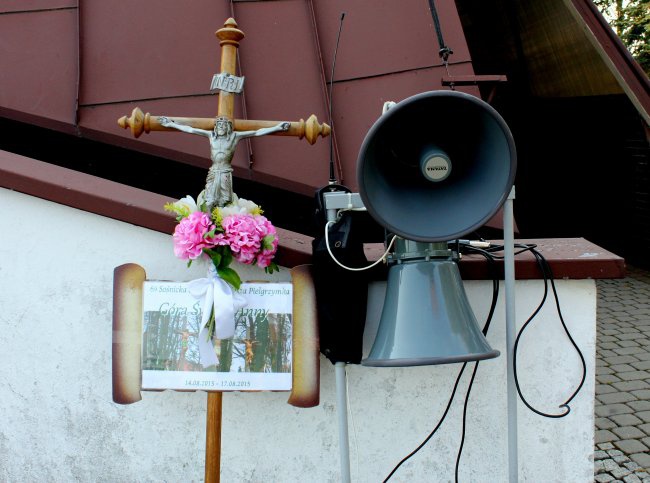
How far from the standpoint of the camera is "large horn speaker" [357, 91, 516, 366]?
2.04 meters

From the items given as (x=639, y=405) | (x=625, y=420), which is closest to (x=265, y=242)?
(x=625, y=420)

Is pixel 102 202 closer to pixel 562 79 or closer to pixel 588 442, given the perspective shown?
pixel 588 442

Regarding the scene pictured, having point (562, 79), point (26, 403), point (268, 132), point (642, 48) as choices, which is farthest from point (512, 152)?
point (642, 48)

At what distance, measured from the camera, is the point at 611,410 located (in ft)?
14.9

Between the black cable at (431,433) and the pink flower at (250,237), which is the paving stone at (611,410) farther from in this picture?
the pink flower at (250,237)

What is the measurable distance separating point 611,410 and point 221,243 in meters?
3.67

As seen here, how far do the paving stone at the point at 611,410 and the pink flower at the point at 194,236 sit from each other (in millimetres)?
3561

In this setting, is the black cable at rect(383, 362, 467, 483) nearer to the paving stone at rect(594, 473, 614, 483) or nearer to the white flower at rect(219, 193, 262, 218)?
the white flower at rect(219, 193, 262, 218)

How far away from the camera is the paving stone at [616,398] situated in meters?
4.72

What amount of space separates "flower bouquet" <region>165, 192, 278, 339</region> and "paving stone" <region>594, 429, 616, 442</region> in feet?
9.73

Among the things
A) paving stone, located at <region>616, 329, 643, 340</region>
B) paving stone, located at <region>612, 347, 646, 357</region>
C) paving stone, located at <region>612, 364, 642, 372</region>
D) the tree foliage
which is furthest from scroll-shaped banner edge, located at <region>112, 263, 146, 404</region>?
the tree foliage

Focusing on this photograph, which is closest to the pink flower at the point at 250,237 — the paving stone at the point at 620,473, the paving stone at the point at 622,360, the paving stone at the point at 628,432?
the paving stone at the point at 620,473

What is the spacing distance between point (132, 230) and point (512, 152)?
1.62m

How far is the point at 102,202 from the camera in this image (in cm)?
261
